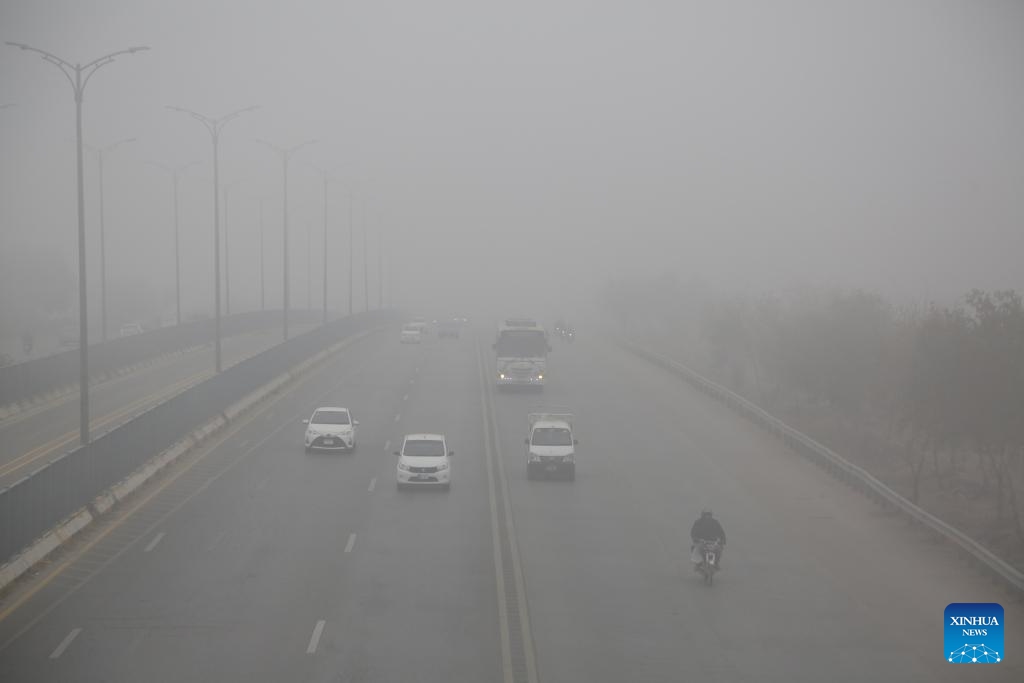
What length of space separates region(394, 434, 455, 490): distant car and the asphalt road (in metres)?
10.6

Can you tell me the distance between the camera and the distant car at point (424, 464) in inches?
1252

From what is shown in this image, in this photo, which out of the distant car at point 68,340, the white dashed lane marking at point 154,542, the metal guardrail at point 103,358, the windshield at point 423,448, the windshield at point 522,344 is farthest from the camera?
the distant car at point 68,340

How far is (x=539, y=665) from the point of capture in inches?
675

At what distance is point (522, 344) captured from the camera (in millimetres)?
58281

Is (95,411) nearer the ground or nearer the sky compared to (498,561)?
nearer the sky

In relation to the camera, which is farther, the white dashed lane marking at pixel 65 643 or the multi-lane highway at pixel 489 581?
the multi-lane highway at pixel 489 581

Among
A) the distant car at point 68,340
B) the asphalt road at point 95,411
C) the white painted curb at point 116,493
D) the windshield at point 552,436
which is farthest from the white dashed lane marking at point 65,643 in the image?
the distant car at point 68,340

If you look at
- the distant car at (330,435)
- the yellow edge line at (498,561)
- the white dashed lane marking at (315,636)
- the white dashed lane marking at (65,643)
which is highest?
the distant car at (330,435)

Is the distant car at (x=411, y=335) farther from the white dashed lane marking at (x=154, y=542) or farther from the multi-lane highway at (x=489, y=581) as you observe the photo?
the white dashed lane marking at (x=154, y=542)

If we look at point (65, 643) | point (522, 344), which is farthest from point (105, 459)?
point (522, 344)

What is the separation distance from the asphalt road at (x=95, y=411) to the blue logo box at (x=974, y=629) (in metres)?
26.0

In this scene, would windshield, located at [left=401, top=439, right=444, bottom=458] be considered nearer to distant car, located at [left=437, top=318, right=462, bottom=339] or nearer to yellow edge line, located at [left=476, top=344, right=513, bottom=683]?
yellow edge line, located at [left=476, top=344, right=513, bottom=683]

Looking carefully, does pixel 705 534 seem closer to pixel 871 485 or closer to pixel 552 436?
pixel 871 485

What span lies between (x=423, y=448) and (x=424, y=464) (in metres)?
0.72
